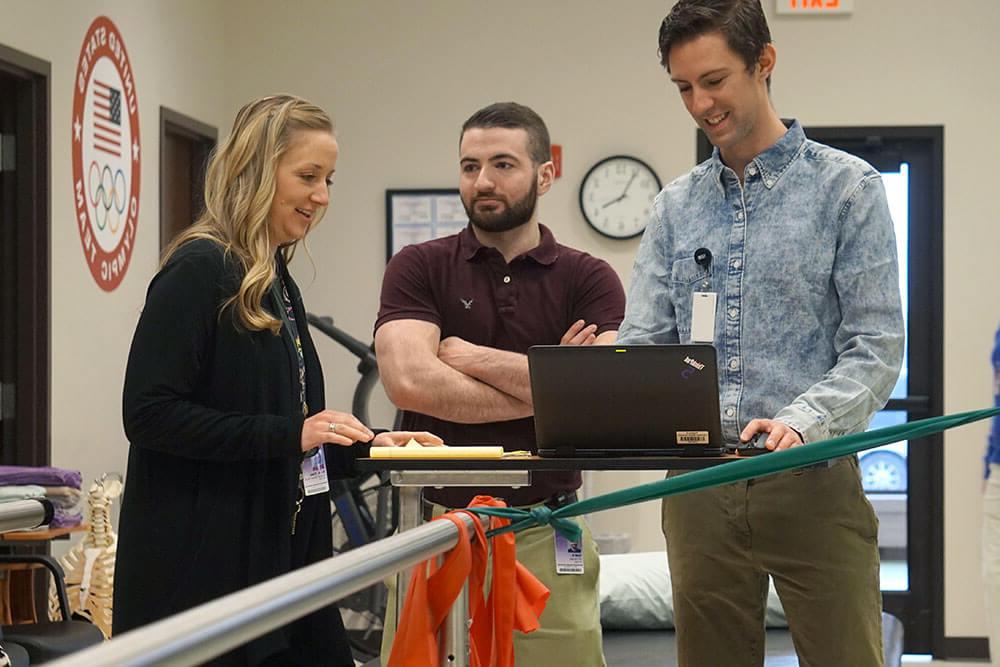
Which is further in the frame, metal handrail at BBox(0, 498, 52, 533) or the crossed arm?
the crossed arm

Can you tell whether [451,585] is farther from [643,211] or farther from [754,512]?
[643,211]

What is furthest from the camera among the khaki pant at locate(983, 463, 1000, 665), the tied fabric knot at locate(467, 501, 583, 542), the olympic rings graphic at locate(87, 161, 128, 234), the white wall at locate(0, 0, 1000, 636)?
the white wall at locate(0, 0, 1000, 636)

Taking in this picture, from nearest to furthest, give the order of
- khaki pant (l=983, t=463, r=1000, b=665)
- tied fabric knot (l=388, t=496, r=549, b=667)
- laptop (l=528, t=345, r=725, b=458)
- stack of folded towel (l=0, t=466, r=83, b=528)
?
tied fabric knot (l=388, t=496, r=549, b=667), laptop (l=528, t=345, r=725, b=458), stack of folded towel (l=0, t=466, r=83, b=528), khaki pant (l=983, t=463, r=1000, b=665)

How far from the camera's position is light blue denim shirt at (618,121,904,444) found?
6.52 feet

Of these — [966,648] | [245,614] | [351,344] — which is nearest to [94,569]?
[351,344]

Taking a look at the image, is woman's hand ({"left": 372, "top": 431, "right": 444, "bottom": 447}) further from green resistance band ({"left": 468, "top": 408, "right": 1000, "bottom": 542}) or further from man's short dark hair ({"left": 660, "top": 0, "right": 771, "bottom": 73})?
man's short dark hair ({"left": 660, "top": 0, "right": 771, "bottom": 73})

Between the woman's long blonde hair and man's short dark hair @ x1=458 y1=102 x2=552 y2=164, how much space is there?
0.59 meters

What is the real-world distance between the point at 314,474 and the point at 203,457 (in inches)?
7.9

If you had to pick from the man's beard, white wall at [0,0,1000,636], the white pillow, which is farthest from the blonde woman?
white wall at [0,0,1000,636]

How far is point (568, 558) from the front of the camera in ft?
7.72

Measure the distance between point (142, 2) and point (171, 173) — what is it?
751 millimetres

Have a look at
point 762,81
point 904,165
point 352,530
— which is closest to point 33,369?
point 352,530

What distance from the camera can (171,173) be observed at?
5617 millimetres

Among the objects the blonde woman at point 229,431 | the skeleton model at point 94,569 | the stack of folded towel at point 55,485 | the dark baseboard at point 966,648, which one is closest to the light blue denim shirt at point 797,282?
the blonde woman at point 229,431
